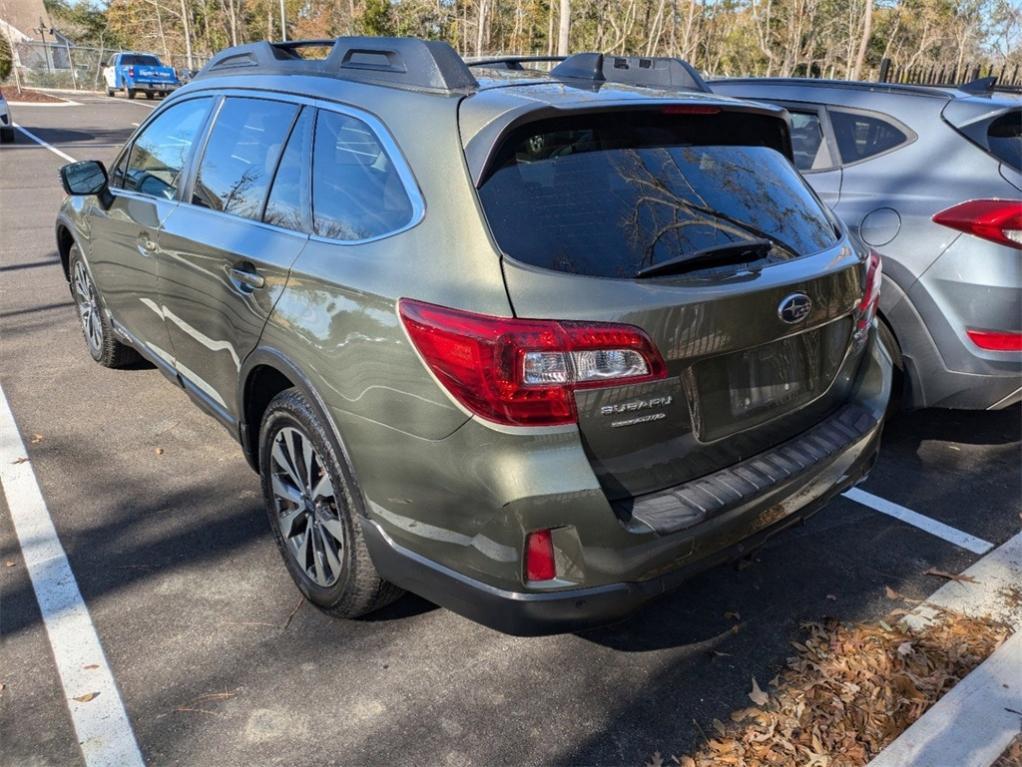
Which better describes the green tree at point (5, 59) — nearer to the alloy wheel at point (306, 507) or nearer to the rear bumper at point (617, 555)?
the alloy wheel at point (306, 507)

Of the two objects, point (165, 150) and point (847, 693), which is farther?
point (165, 150)

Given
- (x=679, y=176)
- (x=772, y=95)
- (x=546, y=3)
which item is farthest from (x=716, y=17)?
(x=679, y=176)

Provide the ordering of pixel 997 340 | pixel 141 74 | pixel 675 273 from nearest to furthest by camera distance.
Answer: pixel 675 273, pixel 997 340, pixel 141 74

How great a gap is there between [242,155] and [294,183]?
513mm

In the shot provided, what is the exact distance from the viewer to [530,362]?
87.2 inches

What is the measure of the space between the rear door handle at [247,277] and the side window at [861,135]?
3.27 m

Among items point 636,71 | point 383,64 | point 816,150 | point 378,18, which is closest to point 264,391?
point 383,64

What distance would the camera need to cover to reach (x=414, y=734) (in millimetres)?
2584

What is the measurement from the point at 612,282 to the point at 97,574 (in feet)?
7.71

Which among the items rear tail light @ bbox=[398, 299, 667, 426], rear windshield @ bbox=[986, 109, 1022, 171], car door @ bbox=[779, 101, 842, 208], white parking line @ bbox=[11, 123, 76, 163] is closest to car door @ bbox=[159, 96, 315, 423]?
rear tail light @ bbox=[398, 299, 667, 426]

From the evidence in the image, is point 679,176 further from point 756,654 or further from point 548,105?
point 756,654

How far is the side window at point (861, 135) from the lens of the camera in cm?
457

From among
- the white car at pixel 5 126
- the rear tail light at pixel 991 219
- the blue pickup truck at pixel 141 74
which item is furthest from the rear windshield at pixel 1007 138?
the blue pickup truck at pixel 141 74

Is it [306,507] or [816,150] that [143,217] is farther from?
[816,150]
